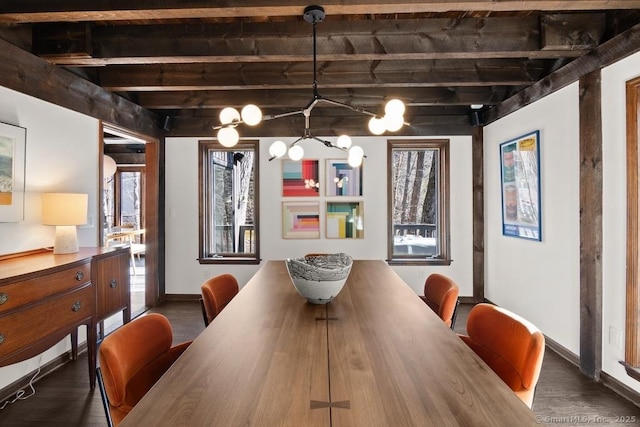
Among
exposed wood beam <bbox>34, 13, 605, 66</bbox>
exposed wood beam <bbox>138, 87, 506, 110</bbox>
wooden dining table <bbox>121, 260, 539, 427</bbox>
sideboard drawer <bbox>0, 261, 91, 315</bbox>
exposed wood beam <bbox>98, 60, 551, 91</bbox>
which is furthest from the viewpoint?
exposed wood beam <bbox>138, 87, 506, 110</bbox>

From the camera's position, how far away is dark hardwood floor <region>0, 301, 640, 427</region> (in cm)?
201

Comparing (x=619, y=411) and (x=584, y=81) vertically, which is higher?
(x=584, y=81)

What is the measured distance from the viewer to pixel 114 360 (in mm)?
1142

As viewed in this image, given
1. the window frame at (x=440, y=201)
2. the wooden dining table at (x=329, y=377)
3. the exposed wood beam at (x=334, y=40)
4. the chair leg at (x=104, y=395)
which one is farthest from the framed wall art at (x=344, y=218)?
the chair leg at (x=104, y=395)

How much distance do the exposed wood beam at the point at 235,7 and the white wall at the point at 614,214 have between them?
23.2 inches

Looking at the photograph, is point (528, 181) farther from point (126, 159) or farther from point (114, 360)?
point (126, 159)

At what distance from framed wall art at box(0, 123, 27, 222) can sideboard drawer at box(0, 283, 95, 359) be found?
746 mm

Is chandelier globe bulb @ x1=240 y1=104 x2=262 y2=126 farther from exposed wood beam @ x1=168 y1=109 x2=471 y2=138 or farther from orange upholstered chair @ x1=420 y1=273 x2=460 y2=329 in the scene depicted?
exposed wood beam @ x1=168 y1=109 x2=471 y2=138

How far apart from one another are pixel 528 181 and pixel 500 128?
879mm

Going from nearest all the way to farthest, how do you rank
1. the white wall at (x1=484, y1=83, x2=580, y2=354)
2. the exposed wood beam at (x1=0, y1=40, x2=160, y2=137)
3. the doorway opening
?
the exposed wood beam at (x1=0, y1=40, x2=160, y2=137), the white wall at (x1=484, y1=83, x2=580, y2=354), the doorway opening

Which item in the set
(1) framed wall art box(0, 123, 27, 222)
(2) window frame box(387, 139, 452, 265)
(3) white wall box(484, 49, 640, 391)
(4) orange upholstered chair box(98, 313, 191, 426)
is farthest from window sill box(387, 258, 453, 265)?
(1) framed wall art box(0, 123, 27, 222)

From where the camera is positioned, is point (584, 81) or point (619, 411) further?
point (584, 81)

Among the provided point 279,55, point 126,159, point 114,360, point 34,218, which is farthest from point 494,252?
point 126,159

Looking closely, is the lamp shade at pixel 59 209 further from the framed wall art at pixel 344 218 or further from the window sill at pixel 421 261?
the window sill at pixel 421 261
